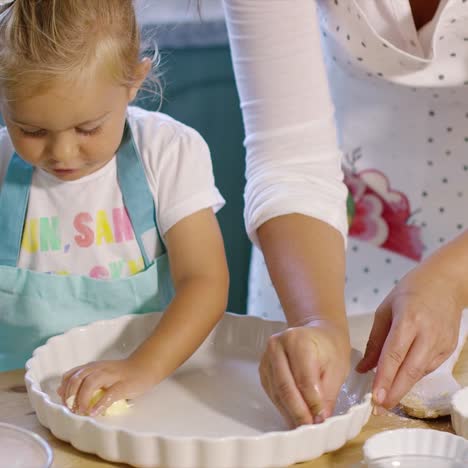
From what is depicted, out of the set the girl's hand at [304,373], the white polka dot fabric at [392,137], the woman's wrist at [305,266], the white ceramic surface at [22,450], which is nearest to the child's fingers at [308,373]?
the girl's hand at [304,373]

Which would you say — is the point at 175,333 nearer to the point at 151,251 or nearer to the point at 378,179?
the point at 151,251

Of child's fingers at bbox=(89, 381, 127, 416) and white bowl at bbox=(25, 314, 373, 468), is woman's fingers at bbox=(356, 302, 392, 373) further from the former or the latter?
child's fingers at bbox=(89, 381, 127, 416)

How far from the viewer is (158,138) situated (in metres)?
1.15

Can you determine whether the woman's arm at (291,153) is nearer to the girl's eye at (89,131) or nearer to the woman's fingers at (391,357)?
the woman's fingers at (391,357)

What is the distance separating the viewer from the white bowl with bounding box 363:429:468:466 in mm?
752

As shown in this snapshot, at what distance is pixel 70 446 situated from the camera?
2.65 ft

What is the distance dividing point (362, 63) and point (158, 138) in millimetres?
341

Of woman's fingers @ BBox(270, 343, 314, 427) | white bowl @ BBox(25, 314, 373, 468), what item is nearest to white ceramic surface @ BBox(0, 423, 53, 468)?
white bowl @ BBox(25, 314, 373, 468)

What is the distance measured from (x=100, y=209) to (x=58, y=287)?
0.38 feet

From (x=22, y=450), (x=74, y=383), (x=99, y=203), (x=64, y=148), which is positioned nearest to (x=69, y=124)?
(x=64, y=148)

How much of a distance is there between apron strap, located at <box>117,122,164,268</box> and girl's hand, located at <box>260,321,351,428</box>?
0.32 meters

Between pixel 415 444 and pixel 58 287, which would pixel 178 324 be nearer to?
pixel 58 287

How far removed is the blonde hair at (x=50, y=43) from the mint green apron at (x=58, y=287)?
0.18 metres

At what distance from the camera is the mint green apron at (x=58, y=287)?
1115 mm
